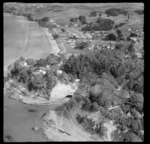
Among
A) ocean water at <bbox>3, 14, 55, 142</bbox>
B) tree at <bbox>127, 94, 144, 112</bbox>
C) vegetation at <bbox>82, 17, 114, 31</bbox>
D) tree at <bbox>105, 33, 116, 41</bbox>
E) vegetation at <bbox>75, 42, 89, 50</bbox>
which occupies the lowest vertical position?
ocean water at <bbox>3, 14, 55, 142</bbox>

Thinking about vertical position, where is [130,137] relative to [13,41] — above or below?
below

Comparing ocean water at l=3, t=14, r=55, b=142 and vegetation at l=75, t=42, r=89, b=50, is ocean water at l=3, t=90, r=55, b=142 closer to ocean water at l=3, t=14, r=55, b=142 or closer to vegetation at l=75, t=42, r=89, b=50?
ocean water at l=3, t=14, r=55, b=142

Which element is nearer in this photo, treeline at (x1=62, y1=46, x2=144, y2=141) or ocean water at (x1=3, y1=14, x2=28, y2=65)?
treeline at (x1=62, y1=46, x2=144, y2=141)

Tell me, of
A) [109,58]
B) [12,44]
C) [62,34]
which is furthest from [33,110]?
[62,34]

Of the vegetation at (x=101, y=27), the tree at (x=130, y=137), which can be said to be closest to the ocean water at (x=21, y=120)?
the tree at (x=130, y=137)

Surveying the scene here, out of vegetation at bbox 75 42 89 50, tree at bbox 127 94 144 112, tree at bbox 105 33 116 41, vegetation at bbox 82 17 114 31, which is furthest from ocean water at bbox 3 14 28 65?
tree at bbox 127 94 144 112

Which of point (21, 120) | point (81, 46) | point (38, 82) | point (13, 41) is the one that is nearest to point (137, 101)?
point (38, 82)

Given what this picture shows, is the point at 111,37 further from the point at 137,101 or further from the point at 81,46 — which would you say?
the point at 137,101

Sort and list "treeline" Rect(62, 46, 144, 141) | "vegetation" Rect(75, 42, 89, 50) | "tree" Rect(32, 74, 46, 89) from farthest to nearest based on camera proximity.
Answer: "vegetation" Rect(75, 42, 89, 50)
"tree" Rect(32, 74, 46, 89)
"treeline" Rect(62, 46, 144, 141)

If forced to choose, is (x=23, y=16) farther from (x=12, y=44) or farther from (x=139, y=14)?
(x=139, y=14)

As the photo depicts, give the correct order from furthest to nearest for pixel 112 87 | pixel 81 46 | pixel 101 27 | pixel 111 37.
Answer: pixel 101 27 < pixel 111 37 < pixel 81 46 < pixel 112 87

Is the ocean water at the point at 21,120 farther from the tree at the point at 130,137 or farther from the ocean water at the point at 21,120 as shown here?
the tree at the point at 130,137

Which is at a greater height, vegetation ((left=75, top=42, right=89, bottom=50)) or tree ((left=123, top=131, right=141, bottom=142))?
vegetation ((left=75, top=42, right=89, bottom=50))

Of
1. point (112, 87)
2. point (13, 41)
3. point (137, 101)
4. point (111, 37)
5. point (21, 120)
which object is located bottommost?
point (21, 120)
